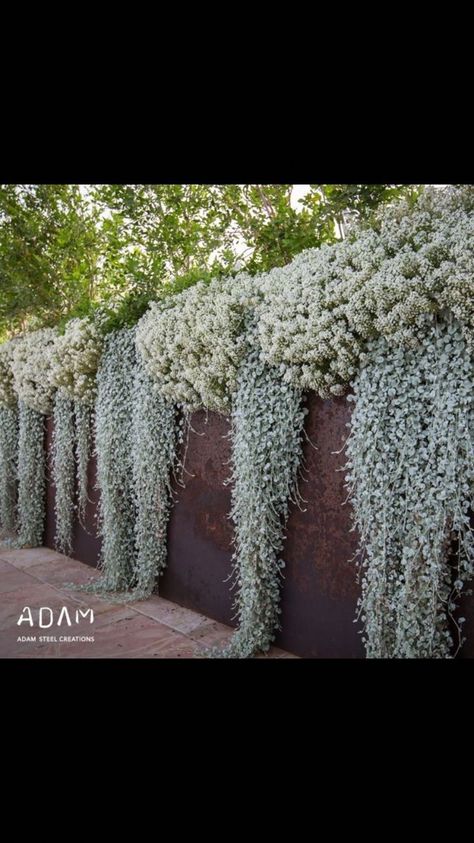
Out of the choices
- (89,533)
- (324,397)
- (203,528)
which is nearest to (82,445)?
(89,533)

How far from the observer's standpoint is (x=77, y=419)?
6047 mm

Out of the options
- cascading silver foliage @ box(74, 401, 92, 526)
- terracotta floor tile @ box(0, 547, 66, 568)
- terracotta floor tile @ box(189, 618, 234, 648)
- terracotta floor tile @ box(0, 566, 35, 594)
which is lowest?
terracotta floor tile @ box(189, 618, 234, 648)

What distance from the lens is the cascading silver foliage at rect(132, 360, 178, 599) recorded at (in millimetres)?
4719

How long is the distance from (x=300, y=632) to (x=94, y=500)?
3.02 meters

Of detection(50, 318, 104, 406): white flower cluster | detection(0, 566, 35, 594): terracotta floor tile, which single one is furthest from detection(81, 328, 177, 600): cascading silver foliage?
detection(0, 566, 35, 594): terracotta floor tile

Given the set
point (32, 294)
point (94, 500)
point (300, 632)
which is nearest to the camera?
point (300, 632)

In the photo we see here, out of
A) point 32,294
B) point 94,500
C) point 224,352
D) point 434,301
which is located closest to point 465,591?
point 434,301

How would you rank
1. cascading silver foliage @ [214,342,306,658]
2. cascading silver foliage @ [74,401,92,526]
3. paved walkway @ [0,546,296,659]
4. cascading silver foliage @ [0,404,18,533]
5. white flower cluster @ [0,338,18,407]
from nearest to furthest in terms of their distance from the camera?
cascading silver foliage @ [214,342,306,658] < paved walkway @ [0,546,296,659] < cascading silver foliage @ [74,401,92,526] < white flower cluster @ [0,338,18,407] < cascading silver foliage @ [0,404,18,533]

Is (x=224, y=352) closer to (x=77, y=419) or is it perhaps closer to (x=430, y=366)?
(x=430, y=366)

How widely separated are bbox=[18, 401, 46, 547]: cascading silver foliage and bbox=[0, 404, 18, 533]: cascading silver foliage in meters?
0.47

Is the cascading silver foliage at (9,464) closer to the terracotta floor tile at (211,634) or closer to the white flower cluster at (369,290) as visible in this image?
the terracotta floor tile at (211,634)

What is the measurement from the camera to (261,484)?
364cm

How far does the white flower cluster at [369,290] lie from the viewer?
2568 millimetres

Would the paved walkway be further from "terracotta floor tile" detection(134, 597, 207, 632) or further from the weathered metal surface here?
the weathered metal surface
